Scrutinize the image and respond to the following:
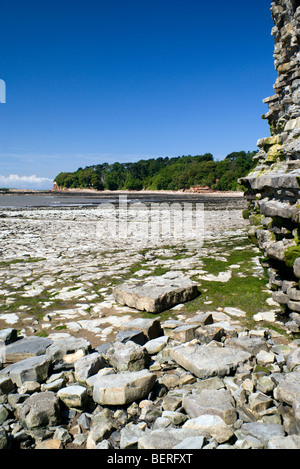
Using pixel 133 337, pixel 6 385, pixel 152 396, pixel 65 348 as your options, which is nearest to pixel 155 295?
pixel 133 337

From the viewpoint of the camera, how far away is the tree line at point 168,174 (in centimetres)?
10547

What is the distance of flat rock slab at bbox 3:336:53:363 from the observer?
386 cm

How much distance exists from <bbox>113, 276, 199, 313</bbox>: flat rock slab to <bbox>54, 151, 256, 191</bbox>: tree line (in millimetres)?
79267

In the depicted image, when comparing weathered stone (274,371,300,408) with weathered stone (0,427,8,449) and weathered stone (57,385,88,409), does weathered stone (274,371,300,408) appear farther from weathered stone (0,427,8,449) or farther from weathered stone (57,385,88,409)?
weathered stone (0,427,8,449)

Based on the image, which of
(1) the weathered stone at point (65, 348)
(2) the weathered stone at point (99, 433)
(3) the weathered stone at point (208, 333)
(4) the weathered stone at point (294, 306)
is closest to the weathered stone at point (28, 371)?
(1) the weathered stone at point (65, 348)

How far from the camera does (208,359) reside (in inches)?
140

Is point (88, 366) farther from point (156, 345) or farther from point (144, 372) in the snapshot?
point (156, 345)

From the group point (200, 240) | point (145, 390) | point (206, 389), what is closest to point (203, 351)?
point (206, 389)

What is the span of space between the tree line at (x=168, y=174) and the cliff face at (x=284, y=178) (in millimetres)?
75766

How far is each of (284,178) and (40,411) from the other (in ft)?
13.5

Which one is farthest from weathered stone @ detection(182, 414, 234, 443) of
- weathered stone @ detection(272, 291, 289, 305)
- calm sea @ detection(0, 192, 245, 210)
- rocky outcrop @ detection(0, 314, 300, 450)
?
calm sea @ detection(0, 192, 245, 210)

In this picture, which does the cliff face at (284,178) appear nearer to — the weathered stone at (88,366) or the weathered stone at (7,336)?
the weathered stone at (88,366)

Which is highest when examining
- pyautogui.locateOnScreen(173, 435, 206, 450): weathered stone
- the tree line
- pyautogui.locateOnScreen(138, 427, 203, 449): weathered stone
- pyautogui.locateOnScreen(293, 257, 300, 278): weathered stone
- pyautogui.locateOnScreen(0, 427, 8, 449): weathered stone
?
the tree line
